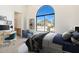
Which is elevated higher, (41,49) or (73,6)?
(73,6)

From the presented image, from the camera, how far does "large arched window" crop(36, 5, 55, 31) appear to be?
141 centimetres

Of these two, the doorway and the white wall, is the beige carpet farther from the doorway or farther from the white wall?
the white wall

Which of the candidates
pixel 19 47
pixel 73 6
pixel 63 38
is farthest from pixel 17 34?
pixel 73 6

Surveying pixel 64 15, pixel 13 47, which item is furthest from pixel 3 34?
pixel 64 15

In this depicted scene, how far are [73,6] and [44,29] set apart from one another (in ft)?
1.41

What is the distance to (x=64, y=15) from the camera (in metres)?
Answer: 1.39

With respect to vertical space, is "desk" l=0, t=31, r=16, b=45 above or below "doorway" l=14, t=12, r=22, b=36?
below

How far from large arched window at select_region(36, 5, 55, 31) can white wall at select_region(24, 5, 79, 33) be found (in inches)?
1.8

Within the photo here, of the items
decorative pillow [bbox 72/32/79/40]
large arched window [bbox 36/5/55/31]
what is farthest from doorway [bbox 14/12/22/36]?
decorative pillow [bbox 72/32/79/40]

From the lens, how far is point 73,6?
1.37 metres

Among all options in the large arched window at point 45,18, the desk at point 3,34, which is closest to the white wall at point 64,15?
the large arched window at point 45,18

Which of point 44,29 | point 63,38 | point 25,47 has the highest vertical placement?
point 44,29

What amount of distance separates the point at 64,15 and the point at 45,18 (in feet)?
0.74
